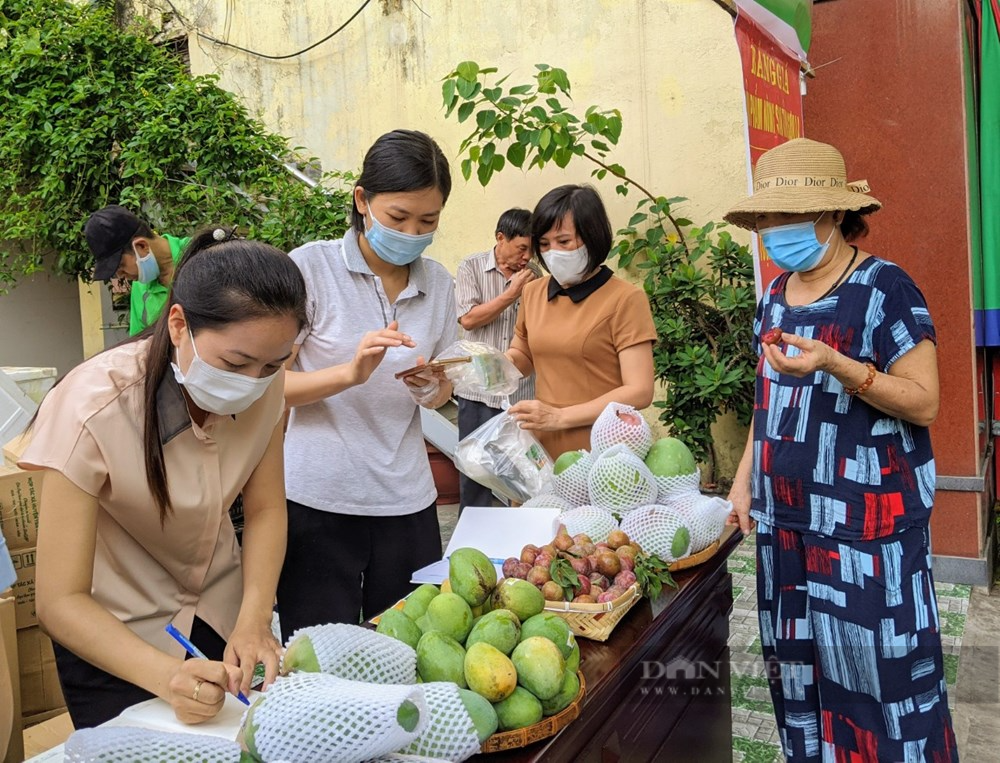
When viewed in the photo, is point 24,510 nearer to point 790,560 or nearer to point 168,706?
point 168,706

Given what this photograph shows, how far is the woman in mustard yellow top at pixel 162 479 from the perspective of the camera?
1.43 metres

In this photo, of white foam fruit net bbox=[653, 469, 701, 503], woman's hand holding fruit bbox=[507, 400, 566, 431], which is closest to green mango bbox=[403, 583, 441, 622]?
white foam fruit net bbox=[653, 469, 701, 503]

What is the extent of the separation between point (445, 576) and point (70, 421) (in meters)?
0.86

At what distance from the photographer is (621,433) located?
7.34 ft

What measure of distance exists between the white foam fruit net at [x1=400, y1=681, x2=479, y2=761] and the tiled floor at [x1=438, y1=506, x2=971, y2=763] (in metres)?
1.96

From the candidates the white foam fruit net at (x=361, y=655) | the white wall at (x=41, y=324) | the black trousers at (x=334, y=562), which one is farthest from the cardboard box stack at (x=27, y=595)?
the white wall at (x=41, y=324)

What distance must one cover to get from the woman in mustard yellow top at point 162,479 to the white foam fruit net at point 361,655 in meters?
0.23

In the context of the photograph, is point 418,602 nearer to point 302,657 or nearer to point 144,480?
point 302,657

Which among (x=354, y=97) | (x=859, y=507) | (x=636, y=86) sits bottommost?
(x=859, y=507)

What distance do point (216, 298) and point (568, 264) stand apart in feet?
4.86

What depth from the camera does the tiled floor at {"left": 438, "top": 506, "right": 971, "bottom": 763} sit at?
287cm

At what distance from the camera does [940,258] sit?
408 cm

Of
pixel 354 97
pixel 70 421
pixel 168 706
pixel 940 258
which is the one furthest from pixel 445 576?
pixel 354 97

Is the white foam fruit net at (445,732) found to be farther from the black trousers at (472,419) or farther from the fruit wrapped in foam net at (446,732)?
the black trousers at (472,419)
